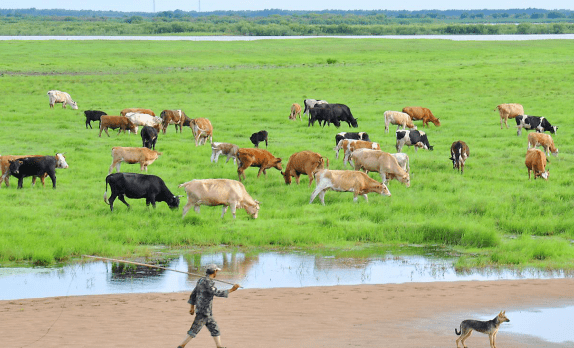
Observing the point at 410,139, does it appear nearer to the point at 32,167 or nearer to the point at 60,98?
the point at 32,167

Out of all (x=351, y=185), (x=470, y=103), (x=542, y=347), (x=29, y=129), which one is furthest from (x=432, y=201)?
(x=470, y=103)

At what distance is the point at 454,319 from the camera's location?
39.1ft

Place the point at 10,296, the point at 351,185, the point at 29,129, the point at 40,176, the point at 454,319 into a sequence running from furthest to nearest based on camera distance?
the point at 29,129
the point at 40,176
the point at 351,185
the point at 10,296
the point at 454,319

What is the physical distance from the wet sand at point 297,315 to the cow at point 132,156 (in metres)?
10.6

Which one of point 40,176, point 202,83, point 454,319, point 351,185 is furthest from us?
point 202,83

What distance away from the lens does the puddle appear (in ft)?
45.5

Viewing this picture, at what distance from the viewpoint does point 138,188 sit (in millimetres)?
18969

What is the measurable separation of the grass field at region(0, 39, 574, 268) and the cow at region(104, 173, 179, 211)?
0.38 metres

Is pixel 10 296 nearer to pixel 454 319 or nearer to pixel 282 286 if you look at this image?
pixel 282 286

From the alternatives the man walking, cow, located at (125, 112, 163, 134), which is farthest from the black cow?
the man walking

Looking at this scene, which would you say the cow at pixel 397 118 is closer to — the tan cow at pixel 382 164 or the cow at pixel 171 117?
the cow at pixel 171 117

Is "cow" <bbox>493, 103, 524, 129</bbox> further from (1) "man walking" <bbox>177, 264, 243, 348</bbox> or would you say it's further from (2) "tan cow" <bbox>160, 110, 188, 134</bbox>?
(1) "man walking" <bbox>177, 264, 243, 348</bbox>

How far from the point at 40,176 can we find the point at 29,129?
12691 mm

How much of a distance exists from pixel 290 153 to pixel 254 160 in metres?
4.84
